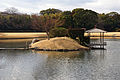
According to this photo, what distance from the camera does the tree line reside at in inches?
3634

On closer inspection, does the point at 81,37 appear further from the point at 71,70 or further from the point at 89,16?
the point at 89,16

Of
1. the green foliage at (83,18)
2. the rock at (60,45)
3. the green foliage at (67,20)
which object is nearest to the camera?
the rock at (60,45)

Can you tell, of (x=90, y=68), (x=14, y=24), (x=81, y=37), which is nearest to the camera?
(x=90, y=68)

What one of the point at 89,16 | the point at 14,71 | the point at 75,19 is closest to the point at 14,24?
the point at 75,19

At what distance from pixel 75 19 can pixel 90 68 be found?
70.8 m

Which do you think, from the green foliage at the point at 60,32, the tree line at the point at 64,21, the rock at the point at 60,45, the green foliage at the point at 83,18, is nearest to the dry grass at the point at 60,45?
the rock at the point at 60,45

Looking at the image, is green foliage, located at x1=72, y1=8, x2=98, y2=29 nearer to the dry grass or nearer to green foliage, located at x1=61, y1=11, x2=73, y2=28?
green foliage, located at x1=61, y1=11, x2=73, y2=28

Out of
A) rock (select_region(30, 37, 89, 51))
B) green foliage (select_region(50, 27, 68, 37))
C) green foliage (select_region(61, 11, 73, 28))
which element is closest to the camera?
rock (select_region(30, 37, 89, 51))

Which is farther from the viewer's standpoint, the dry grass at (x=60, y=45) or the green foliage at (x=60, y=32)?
the green foliage at (x=60, y=32)

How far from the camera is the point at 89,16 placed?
316ft

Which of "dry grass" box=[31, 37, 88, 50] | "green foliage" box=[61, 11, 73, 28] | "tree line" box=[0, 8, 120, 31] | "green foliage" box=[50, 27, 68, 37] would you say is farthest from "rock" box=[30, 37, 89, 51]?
"green foliage" box=[61, 11, 73, 28]

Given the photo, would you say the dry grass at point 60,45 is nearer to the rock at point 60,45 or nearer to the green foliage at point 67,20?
the rock at point 60,45

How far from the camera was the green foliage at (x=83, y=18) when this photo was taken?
309 ft

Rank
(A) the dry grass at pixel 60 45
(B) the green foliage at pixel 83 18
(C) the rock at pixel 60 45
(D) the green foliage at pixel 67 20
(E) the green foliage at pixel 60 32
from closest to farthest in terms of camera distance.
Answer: (C) the rock at pixel 60 45 → (A) the dry grass at pixel 60 45 → (E) the green foliage at pixel 60 32 → (D) the green foliage at pixel 67 20 → (B) the green foliage at pixel 83 18
